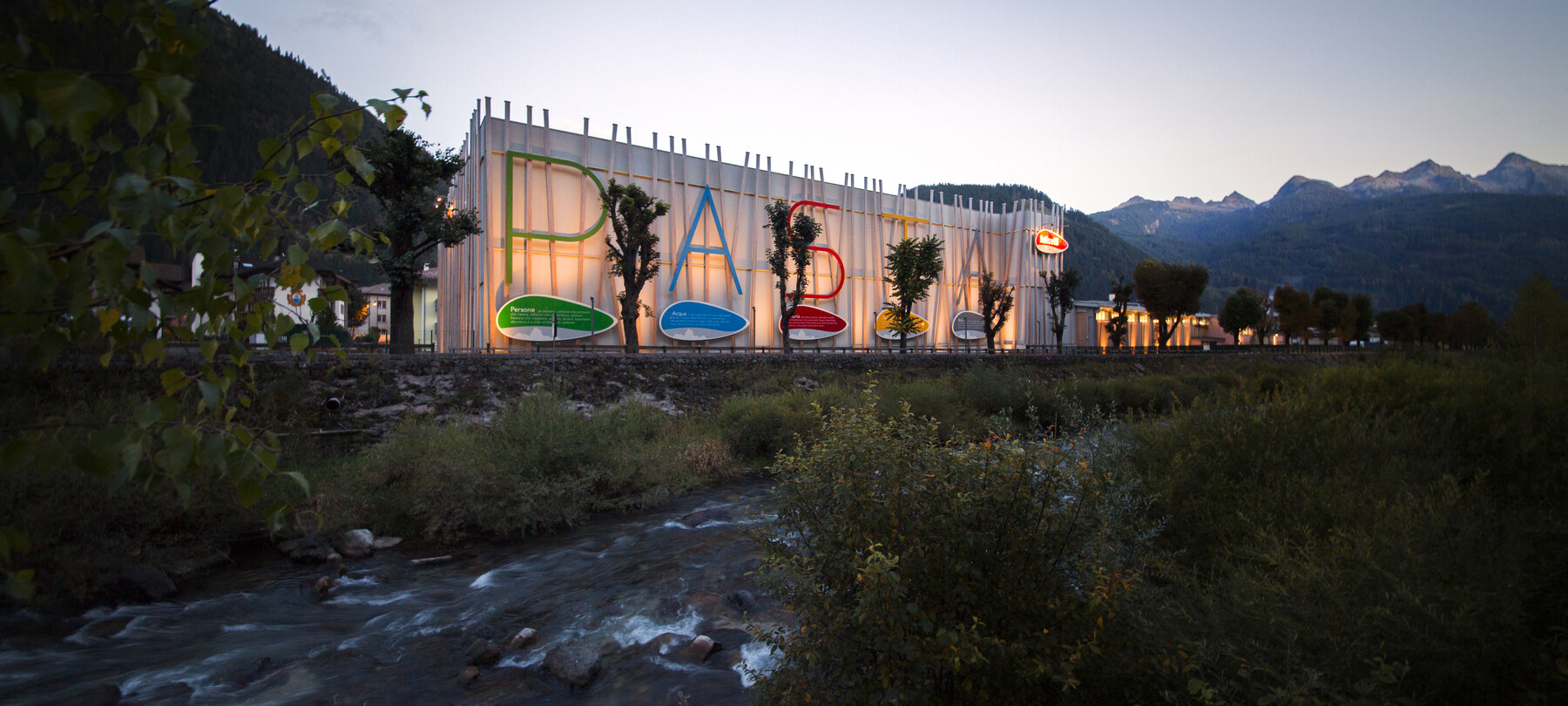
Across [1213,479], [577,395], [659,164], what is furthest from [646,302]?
[1213,479]

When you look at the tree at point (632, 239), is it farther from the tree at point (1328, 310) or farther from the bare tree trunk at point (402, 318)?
the tree at point (1328, 310)

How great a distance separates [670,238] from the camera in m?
36.8

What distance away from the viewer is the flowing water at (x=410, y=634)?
678cm

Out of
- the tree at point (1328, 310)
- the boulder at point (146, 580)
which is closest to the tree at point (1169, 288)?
the tree at point (1328, 310)

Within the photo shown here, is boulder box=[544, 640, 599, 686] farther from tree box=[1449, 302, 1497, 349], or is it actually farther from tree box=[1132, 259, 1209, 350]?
tree box=[1449, 302, 1497, 349]

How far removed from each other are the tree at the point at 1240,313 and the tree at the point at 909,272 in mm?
46265

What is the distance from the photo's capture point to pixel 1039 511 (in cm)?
456

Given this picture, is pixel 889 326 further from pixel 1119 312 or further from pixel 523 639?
pixel 523 639

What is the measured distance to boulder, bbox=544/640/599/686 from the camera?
22.7 feet

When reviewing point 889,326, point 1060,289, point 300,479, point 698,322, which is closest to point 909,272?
point 889,326

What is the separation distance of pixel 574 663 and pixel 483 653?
44.9 inches

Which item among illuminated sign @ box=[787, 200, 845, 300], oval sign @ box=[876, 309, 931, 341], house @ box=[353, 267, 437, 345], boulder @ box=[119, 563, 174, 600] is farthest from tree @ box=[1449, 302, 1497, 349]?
boulder @ box=[119, 563, 174, 600]

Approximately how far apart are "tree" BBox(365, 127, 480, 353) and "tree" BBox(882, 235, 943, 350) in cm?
2749

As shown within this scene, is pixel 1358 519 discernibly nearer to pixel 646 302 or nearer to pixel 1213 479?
pixel 1213 479
